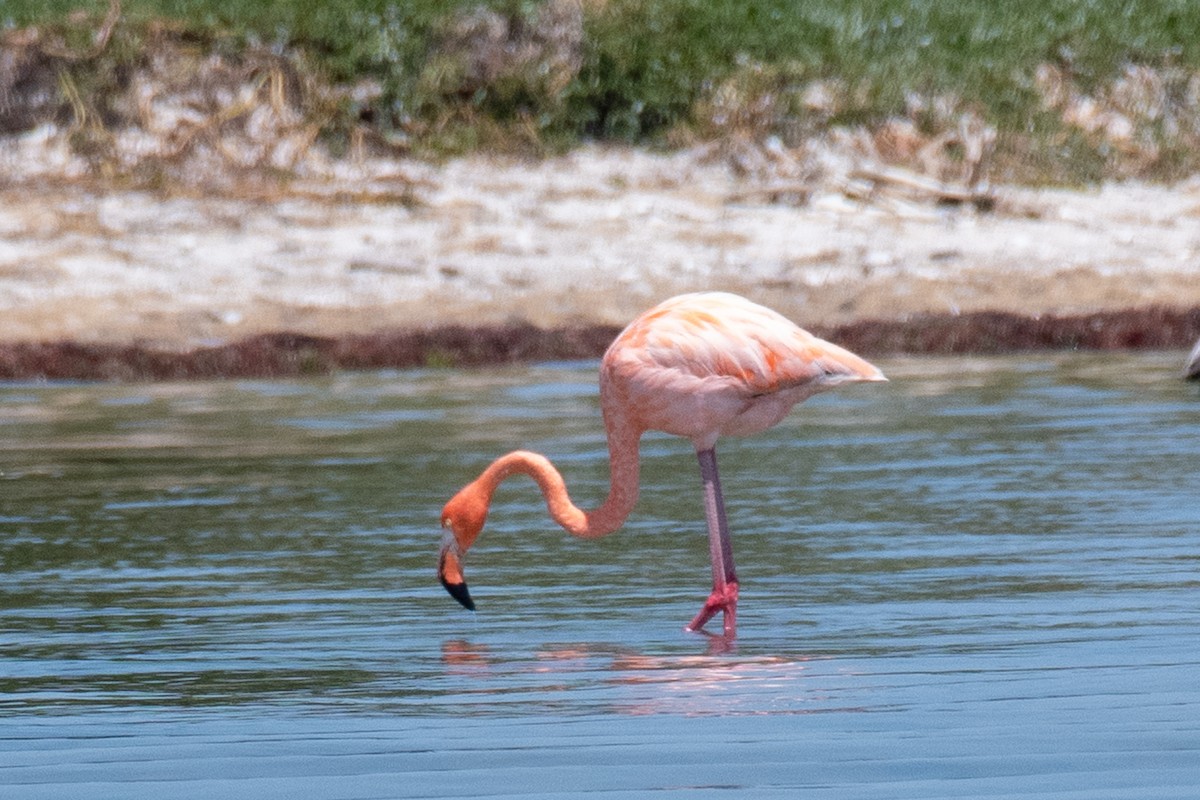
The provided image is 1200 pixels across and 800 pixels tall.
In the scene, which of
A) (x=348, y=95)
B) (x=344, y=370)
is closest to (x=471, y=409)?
(x=344, y=370)

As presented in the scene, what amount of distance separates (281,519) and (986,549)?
2527 millimetres

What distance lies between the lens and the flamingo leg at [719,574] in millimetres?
6406

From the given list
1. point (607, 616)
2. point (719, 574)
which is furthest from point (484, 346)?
point (719, 574)

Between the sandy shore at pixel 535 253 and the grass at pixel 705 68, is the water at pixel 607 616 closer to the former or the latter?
the sandy shore at pixel 535 253

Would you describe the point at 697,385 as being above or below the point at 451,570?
above

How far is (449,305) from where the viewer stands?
14.8 m

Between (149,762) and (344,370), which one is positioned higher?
(149,762)

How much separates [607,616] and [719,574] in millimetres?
352

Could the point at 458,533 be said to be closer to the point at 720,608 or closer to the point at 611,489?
the point at 611,489

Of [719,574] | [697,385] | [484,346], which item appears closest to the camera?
[719,574]

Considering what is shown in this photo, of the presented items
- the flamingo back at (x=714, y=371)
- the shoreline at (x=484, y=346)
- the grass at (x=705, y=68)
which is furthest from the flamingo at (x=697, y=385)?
the grass at (x=705, y=68)

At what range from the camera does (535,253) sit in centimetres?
1544

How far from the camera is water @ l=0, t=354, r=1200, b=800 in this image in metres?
4.88

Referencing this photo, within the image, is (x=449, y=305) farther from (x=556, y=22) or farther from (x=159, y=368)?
(x=556, y=22)
